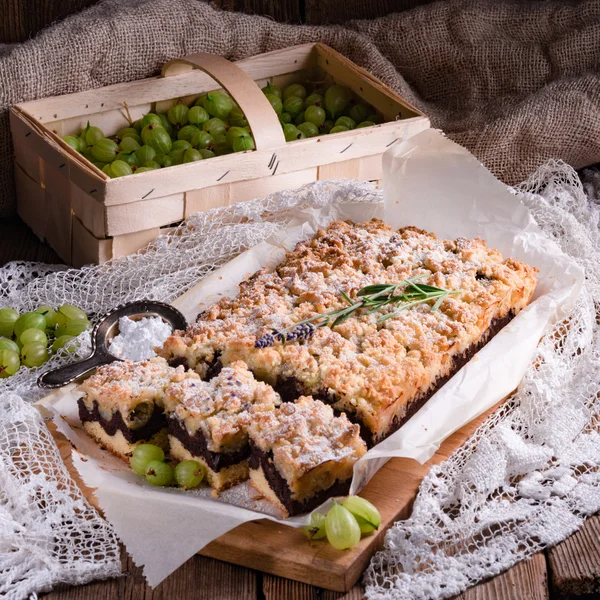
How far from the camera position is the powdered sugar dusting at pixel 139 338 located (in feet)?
10.4

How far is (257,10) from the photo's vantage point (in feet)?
16.7

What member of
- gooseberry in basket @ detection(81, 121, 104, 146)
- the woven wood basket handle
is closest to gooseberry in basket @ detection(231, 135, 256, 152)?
the woven wood basket handle

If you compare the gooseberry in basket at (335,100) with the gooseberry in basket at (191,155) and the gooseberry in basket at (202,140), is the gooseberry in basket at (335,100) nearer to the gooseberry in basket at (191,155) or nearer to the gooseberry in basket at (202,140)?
the gooseberry in basket at (202,140)

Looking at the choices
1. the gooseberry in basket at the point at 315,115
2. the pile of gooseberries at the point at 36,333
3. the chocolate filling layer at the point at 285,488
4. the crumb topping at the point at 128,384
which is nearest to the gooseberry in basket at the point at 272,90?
the gooseberry in basket at the point at 315,115

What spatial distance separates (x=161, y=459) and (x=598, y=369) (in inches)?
60.8

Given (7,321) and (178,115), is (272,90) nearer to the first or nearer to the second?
(178,115)

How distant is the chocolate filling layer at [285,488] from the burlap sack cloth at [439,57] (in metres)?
2.23

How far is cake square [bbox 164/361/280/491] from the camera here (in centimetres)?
262

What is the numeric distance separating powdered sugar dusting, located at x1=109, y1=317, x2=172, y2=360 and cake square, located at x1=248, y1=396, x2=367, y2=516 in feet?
2.27

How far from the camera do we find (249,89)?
391 cm

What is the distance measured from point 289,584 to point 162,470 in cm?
50

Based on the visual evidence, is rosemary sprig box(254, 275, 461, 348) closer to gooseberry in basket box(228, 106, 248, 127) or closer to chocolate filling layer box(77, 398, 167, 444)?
chocolate filling layer box(77, 398, 167, 444)

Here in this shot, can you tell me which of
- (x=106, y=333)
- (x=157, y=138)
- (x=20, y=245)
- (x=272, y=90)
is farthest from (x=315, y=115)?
(x=106, y=333)

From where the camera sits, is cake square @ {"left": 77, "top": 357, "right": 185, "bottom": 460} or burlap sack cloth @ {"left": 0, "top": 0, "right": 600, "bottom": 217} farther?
burlap sack cloth @ {"left": 0, "top": 0, "right": 600, "bottom": 217}
